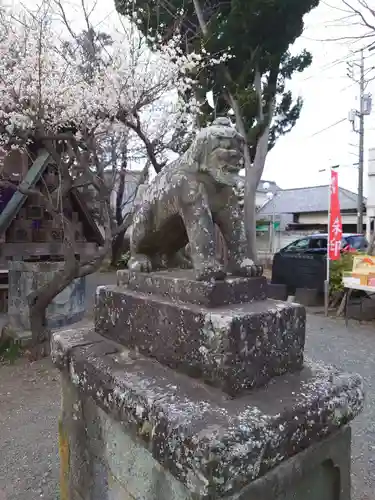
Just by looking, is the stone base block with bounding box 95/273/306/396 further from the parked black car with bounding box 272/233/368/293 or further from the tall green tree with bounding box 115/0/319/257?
the parked black car with bounding box 272/233/368/293

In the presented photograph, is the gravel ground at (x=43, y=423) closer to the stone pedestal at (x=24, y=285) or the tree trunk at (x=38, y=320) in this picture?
the tree trunk at (x=38, y=320)

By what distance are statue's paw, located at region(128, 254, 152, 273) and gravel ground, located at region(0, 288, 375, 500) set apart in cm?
176

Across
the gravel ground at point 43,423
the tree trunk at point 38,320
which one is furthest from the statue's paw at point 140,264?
the tree trunk at point 38,320

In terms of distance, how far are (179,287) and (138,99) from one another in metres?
4.57

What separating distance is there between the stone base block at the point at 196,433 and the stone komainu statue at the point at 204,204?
1.43 ft

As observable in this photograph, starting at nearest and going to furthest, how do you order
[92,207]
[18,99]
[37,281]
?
[18,99]
[37,281]
[92,207]

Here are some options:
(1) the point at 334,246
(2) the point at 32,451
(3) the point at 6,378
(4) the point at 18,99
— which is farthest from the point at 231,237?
(1) the point at 334,246

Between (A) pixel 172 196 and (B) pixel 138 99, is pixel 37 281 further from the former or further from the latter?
(A) pixel 172 196

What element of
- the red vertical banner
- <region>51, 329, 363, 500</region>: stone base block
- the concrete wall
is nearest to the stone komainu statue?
<region>51, 329, 363, 500</region>: stone base block

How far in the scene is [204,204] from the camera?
153 centimetres

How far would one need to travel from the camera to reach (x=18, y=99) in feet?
17.0

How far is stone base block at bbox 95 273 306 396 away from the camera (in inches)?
48.6

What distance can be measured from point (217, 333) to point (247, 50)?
28.9ft

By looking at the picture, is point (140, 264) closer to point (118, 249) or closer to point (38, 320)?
point (38, 320)
